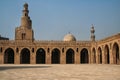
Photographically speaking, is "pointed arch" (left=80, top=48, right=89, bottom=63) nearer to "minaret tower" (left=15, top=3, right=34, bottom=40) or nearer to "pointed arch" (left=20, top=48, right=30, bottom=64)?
"minaret tower" (left=15, top=3, right=34, bottom=40)

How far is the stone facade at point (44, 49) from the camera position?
39.1m

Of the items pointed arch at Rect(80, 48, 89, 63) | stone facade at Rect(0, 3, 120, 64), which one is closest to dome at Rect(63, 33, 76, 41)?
stone facade at Rect(0, 3, 120, 64)

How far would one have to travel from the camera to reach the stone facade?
39094 millimetres

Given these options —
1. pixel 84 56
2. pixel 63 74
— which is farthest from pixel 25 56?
pixel 63 74

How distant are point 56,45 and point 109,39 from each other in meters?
12.1

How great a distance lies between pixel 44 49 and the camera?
41.3 m

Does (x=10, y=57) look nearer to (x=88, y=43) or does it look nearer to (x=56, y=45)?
(x=56, y=45)

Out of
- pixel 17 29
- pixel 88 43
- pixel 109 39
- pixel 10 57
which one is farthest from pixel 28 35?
pixel 109 39

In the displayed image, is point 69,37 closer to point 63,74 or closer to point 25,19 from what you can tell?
point 25,19

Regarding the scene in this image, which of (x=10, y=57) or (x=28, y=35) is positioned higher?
(x=28, y=35)

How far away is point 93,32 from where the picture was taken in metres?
48.5

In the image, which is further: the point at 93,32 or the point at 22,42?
the point at 93,32

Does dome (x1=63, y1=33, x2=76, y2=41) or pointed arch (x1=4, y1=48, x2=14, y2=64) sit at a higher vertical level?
dome (x1=63, y1=33, x2=76, y2=41)

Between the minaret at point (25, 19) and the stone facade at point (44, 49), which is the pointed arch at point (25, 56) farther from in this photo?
the minaret at point (25, 19)
